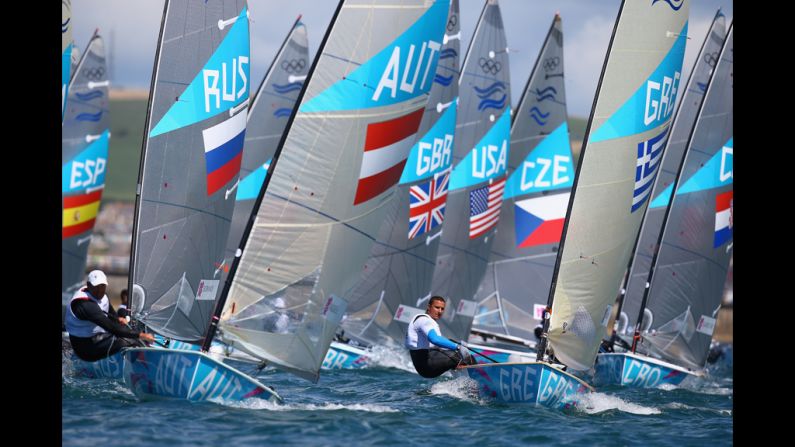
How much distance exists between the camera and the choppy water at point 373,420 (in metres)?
8.33

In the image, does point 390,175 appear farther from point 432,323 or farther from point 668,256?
point 668,256

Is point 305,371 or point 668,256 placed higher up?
point 668,256

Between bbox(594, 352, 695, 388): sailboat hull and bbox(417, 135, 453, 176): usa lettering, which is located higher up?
bbox(417, 135, 453, 176): usa lettering

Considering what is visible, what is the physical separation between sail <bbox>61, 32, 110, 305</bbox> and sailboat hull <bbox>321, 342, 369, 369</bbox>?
4888 mm

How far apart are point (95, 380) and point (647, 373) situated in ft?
25.2

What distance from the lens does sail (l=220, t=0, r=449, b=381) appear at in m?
10.5

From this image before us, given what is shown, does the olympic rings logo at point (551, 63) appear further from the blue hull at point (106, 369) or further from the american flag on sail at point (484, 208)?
the blue hull at point (106, 369)

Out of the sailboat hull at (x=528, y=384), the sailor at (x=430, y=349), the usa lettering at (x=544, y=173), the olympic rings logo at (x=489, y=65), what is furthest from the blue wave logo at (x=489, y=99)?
the sailboat hull at (x=528, y=384)

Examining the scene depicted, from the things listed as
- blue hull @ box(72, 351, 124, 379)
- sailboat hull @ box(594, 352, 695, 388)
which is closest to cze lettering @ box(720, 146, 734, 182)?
sailboat hull @ box(594, 352, 695, 388)

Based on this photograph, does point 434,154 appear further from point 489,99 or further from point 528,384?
point 528,384

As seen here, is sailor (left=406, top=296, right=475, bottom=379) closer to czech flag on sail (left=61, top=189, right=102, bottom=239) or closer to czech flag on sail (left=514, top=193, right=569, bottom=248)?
czech flag on sail (left=61, top=189, right=102, bottom=239)

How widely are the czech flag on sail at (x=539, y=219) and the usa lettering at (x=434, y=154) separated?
9.44 ft

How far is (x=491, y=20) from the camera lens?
64.2 feet
